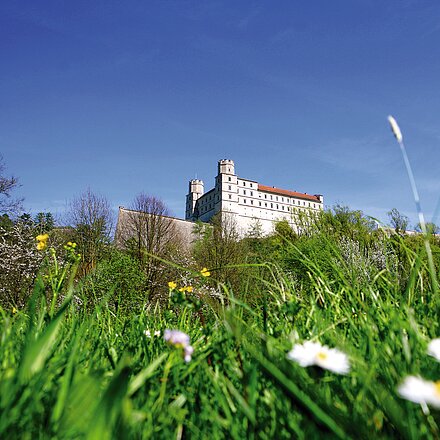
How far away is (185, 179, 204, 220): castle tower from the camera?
3430 inches

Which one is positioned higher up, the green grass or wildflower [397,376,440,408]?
wildflower [397,376,440,408]

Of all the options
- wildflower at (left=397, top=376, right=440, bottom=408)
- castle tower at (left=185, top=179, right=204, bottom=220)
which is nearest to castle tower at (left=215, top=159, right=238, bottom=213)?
castle tower at (left=185, top=179, right=204, bottom=220)

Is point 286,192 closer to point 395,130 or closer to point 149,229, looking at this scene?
point 149,229

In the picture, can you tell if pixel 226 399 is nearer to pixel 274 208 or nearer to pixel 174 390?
pixel 174 390

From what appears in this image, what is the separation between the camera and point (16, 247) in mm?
14641

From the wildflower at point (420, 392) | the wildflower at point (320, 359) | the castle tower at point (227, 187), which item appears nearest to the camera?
the wildflower at point (420, 392)

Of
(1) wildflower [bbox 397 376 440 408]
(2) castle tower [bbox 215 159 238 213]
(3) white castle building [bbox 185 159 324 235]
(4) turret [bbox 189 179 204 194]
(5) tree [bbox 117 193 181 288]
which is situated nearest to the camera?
(1) wildflower [bbox 397 376 440 408]

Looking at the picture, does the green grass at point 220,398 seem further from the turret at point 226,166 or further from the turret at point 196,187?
the turret at point 196,187

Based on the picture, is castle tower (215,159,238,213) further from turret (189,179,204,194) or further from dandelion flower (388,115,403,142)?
dandelion flower (388,115,403,142)

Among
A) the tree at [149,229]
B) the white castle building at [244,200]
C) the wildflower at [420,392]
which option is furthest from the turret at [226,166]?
the wildflower at [420,392]

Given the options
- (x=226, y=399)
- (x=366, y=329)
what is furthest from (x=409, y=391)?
(x=366, y=329)

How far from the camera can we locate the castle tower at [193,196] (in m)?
87.1

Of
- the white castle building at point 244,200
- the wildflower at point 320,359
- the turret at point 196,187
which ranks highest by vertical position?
the turret at point 196,187

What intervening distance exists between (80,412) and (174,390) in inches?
15.7
